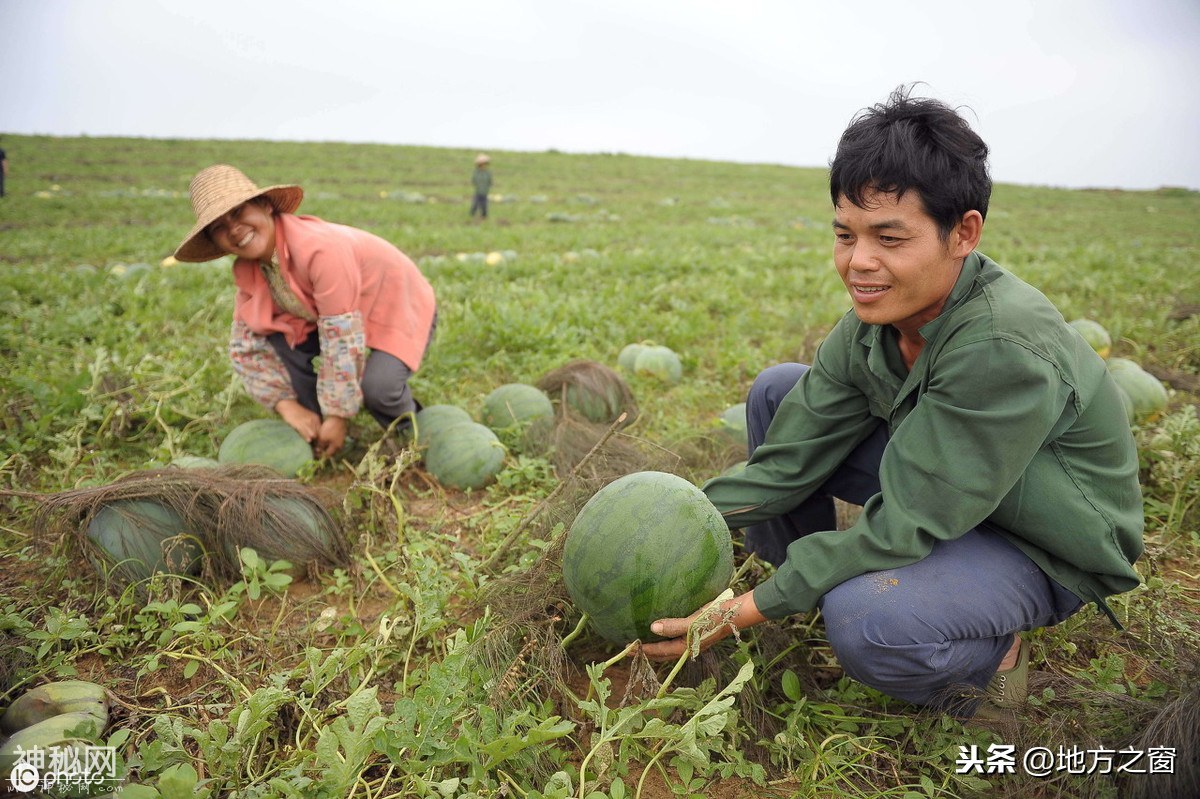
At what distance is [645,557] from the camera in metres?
2.00

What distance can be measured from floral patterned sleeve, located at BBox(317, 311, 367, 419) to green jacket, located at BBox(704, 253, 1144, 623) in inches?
86.4

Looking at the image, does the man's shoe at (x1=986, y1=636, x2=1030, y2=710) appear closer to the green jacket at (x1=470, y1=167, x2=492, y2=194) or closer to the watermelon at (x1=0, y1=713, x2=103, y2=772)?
the watermelon at (x1=0, y1=713, x2=103, y2=772)

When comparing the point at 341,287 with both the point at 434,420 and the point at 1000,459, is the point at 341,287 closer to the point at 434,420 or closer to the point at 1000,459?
the point at 434,420

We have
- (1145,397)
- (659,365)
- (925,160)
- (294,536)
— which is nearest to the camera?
(925,160)

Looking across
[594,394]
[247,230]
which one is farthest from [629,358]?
[247,230]

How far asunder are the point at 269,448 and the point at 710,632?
2.25 meters

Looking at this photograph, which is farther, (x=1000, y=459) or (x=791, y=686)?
(x=791, y=686)

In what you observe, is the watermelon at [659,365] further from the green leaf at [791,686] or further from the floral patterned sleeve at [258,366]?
the green leaf at [791,686]

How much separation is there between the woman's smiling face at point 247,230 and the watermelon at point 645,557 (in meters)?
2.07

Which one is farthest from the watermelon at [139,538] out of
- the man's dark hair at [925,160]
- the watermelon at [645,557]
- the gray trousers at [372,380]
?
the man's dark hair at [925,160]

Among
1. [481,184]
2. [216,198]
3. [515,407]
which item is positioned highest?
[481,184]

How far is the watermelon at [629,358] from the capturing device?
4.83m

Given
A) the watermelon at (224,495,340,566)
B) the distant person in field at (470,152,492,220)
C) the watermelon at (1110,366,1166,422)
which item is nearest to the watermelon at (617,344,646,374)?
the watermelon at (224,495,340,566)

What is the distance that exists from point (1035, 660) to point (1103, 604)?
42 cm
